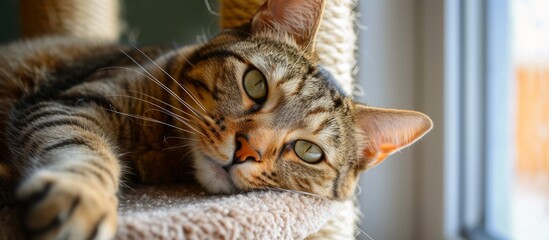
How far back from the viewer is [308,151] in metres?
0.99

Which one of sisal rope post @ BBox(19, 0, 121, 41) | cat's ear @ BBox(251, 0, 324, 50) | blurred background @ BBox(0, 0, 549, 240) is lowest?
blurred background @ BBox(0, 0, 549, 240)

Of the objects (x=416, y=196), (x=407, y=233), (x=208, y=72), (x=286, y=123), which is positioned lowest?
(x=407, y=233)

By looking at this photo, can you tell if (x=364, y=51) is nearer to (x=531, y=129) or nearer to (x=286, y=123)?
(x=531, y=129)

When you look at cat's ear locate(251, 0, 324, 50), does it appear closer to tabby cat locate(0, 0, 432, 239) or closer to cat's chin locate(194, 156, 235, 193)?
tabby cat locate(0, 0, 432, 239)

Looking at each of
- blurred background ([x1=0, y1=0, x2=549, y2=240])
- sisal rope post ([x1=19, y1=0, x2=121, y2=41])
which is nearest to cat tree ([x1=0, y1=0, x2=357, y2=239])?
blurred background ([x1=0, y1=0, x2=549, y2=240])

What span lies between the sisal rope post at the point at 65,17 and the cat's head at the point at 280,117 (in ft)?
3.17

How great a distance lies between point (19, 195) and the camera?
59 cm

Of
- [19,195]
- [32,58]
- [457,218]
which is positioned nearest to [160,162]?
[19,195]

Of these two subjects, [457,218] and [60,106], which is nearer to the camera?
[60,106]

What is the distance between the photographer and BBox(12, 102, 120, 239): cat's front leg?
0.56 meters

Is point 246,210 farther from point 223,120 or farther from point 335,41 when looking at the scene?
point 335,41

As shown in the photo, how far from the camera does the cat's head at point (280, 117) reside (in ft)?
2.95

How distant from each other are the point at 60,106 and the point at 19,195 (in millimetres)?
452

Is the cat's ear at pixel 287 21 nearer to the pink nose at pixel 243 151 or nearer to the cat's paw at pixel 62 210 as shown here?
the pink nose at pixel 243 151
